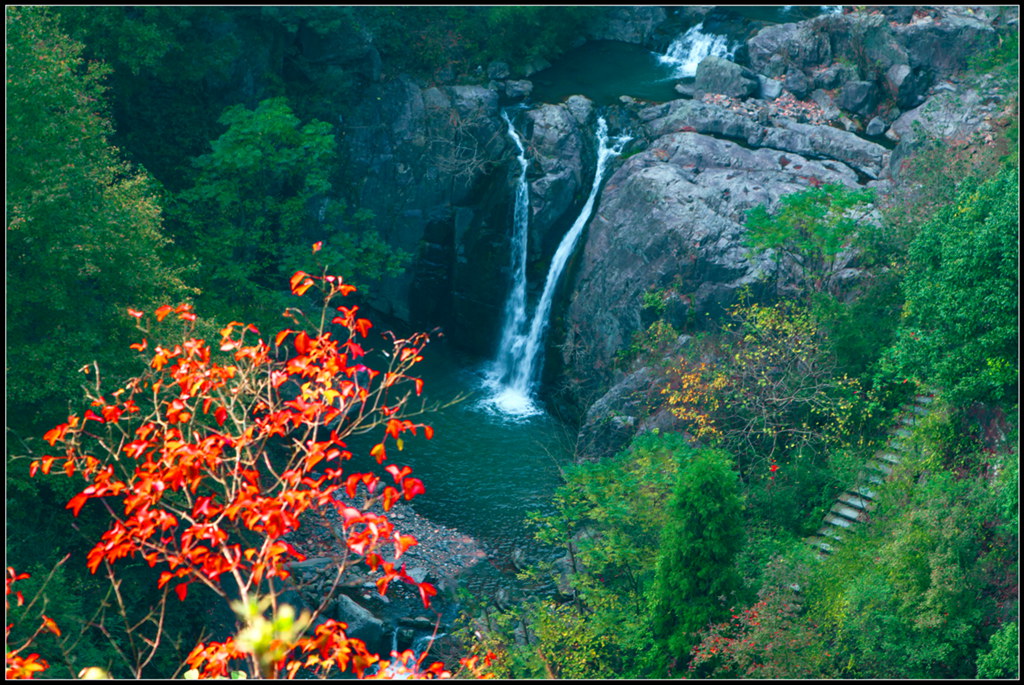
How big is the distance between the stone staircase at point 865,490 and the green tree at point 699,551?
399cm

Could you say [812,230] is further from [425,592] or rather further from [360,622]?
[425,592]

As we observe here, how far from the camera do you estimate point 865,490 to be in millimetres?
16797

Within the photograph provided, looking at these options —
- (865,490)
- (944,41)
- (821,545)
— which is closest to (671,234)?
(865,490)

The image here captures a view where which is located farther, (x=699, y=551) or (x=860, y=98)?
(x=860, y=98)

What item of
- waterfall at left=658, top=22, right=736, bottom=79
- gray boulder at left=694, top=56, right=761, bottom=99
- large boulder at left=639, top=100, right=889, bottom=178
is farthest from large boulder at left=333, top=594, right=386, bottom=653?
waterfall at left=658, top=22, right=736, bottom=79

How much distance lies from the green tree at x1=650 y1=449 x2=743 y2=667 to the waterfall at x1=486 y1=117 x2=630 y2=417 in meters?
11.1

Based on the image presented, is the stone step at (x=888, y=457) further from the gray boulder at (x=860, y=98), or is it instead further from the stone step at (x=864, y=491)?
the gray boulder at (x=860, y=98)

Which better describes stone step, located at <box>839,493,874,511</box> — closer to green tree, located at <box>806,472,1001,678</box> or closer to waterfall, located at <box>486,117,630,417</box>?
green tree, located at <box>806,472,1001,678</box>

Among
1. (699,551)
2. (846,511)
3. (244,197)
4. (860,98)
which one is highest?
(860,98)

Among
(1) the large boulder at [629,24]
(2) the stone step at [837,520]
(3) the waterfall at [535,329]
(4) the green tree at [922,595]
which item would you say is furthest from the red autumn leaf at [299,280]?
(1) the large boulder at [629,24]

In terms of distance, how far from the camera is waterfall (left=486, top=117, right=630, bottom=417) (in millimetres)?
Answer: 24844

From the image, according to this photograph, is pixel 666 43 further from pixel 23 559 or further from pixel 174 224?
pixel 23 559

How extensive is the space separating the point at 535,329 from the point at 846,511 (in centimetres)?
1104

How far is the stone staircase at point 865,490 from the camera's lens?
16516 millimetres
